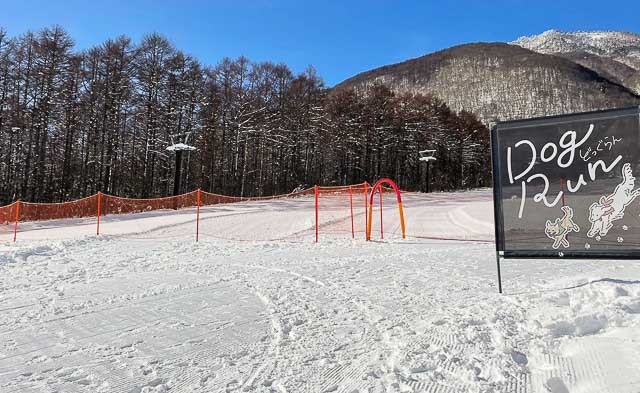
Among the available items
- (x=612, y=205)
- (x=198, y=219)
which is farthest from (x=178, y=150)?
(x=612, y=205)

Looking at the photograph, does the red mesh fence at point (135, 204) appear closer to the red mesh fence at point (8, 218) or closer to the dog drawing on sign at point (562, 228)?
the red mesh fence at point (8, 218)

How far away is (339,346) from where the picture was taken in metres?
3.70

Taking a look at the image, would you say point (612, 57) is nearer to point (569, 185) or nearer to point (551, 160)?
A: point (551, 160)

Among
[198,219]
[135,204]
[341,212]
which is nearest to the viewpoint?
[198,219]

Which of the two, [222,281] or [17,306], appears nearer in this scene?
[17,306]

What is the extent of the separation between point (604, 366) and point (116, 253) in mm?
10595

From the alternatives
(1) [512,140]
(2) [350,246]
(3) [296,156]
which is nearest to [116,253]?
(2) [350,246]

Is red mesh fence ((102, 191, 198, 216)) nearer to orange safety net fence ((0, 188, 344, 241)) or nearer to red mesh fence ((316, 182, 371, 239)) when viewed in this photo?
orange safety net fence ((0, 188, 344, 241))

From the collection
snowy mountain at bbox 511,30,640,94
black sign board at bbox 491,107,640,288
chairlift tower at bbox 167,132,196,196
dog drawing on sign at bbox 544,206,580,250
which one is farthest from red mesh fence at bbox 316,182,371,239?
snowy mountain at bbox 511,30,640,94

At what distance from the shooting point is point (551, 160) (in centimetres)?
495

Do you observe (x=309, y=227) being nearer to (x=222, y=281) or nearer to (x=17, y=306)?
(x=222, y=281)

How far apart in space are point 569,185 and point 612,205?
506 mm

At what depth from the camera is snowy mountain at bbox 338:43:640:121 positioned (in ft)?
336

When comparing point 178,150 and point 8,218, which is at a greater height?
point 178,150
